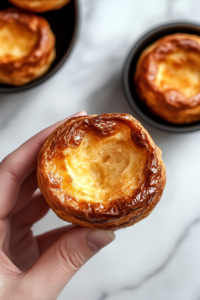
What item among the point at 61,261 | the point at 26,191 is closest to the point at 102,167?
the point at 61,261

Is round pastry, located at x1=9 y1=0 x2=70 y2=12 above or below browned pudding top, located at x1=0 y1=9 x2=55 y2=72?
above

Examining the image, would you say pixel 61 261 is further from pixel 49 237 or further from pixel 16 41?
pixel 16 41

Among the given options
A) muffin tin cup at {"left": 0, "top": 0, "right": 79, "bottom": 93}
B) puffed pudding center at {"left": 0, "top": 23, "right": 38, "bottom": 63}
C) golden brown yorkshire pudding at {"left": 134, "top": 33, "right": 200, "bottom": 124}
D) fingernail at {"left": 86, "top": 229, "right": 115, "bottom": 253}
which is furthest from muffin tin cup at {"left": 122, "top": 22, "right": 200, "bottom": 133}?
fingernail at {"left": 86, "top": 229, "right": 115, "bottom": 253}

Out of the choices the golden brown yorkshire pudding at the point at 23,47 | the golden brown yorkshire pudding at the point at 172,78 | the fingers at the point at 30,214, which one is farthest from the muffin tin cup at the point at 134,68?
the fingers at the point at 30,214

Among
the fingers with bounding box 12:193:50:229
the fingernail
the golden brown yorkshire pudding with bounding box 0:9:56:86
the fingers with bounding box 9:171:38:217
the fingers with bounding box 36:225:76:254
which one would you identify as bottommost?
the fingers with bounding box 36:225:76:254

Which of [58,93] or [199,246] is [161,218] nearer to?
[199,246]

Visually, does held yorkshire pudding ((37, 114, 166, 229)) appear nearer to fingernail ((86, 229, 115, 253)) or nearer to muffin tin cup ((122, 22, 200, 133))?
fingernail ((86, 229, 115, 253))
